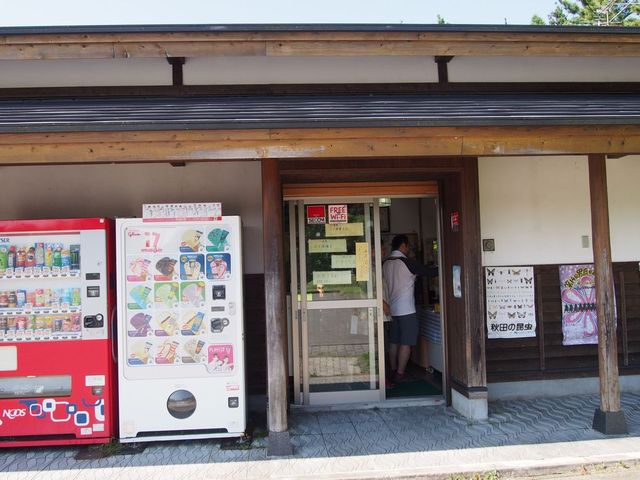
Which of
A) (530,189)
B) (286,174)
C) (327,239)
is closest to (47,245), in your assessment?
(286,174)

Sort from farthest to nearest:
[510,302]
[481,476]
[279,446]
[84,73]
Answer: [510,302] → [84,73] → [279,446] → [481,476]

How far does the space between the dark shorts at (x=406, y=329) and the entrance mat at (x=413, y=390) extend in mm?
530

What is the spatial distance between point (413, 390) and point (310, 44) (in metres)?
4.16

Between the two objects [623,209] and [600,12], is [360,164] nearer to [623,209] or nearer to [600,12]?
[623,209]

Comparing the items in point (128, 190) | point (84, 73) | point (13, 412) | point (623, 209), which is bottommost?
point (13, 412)

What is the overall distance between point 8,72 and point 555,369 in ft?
22.6

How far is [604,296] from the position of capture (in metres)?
4.79

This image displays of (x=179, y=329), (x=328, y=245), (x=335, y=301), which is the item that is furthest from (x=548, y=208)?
(x=179, y=329)

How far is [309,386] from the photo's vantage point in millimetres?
5734

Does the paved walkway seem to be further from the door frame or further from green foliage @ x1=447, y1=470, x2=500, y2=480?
the door frame

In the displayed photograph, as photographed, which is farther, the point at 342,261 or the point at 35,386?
the point at 342,261

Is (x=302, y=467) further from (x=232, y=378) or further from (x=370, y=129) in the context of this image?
(x=370, y=129)

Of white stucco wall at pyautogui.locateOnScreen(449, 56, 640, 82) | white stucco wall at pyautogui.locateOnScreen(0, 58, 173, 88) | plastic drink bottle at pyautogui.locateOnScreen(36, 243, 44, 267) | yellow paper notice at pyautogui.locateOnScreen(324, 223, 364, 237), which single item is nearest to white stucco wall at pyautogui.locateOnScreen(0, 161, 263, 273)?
yellow paper notice at pyautogui.locateOnScreen(324, 223, 364, 237)

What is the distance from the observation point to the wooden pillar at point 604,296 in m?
4.75
